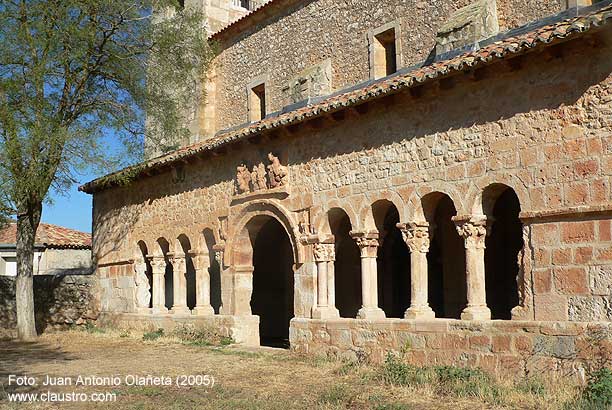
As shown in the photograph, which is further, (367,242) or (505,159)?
(367,242)

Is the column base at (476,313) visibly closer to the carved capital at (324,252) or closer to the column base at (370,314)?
the column base at (370,314)

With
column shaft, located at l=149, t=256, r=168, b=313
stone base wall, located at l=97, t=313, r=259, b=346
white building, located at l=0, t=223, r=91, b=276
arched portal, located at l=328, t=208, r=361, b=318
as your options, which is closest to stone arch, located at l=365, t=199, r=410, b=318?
arched portal, located at l=328, t=208, r=361, b=318

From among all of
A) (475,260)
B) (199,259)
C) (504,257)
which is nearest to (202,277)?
(199,259)

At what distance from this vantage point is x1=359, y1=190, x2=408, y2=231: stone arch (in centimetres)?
1008

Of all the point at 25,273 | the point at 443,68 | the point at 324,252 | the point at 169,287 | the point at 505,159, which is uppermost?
the point at 443,68

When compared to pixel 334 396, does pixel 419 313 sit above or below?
above

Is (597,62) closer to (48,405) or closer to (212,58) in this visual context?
(48,405)

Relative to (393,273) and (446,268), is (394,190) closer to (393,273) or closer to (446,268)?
(446,268)

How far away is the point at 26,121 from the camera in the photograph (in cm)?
1407

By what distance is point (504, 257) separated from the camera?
40.8 feet

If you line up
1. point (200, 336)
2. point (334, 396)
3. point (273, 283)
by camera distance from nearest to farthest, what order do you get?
1. point (334, 396)
2. point (200, 336)
3. point (273, 283)

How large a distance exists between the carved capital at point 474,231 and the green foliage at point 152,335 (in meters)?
7.69

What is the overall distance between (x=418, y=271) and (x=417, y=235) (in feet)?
1.65

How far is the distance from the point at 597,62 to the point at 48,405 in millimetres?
6997
